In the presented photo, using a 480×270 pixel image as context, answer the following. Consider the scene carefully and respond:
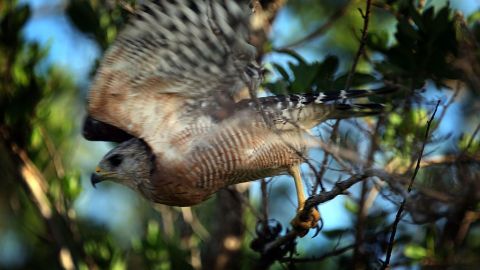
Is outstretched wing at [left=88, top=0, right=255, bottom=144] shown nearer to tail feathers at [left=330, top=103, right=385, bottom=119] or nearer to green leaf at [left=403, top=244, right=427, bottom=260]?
tail feathers at [left=330, top=103, right=385, bottom=119]

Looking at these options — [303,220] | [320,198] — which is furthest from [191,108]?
[320,198]

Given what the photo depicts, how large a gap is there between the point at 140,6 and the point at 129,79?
16.1 inches

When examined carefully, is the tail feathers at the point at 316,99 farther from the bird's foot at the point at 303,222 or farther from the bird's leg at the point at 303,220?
the bird's foot at the point at 303,222

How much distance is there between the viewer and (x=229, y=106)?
5.32 metres

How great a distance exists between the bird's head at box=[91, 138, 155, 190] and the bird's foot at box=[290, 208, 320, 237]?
0.86 metres

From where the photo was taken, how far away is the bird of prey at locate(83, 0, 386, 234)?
495 centimetres

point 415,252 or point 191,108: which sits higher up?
point 415,252

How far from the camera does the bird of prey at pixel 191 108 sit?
4.95 m

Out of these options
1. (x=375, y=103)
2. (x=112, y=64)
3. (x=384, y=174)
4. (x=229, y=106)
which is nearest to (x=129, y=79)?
(x=112, y=64)

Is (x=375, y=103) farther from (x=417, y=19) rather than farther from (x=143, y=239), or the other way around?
(x=143, y=239)

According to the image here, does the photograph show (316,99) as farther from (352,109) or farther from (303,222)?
(303,222)

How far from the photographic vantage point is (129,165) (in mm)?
5500

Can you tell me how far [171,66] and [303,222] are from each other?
1.12 metres

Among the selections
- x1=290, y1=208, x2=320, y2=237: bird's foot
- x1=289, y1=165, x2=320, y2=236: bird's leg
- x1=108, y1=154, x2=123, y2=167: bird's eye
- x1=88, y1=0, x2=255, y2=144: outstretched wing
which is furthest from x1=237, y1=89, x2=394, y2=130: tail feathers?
x1=108, y1=154, x2=123, y2=167: bird's eye
